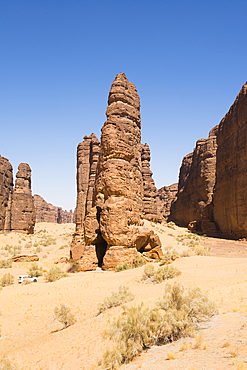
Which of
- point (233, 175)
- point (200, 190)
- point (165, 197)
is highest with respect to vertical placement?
point (165, 197)

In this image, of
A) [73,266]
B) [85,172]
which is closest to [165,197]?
[85,172]

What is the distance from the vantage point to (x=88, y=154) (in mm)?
38312

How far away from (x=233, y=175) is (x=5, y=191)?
31898 mm

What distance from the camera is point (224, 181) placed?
33.8 m

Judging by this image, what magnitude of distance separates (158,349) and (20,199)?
3667 cm

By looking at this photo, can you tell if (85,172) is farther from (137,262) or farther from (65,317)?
(65,317)

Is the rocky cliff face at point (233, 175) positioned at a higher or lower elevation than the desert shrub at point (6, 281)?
higher

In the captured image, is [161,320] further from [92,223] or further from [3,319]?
[92,223]

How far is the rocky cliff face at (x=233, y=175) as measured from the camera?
29250 mm

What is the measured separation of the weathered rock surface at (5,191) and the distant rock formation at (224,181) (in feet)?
95.5

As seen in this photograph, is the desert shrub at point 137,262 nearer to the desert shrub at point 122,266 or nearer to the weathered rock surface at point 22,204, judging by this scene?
the desert shrub at point 122,266

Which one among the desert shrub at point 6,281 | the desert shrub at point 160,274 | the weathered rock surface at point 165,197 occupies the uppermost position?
the weathered rock surface at point 165,197

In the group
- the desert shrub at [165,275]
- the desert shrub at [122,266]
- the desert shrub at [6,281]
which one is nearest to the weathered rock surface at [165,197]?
the desert shrub at [122,266]

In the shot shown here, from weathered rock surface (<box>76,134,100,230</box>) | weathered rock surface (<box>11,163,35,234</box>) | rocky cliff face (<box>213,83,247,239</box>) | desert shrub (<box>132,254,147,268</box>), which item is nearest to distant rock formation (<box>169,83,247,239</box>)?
rocky cliff face (<box>213,83,247,239</box>)
